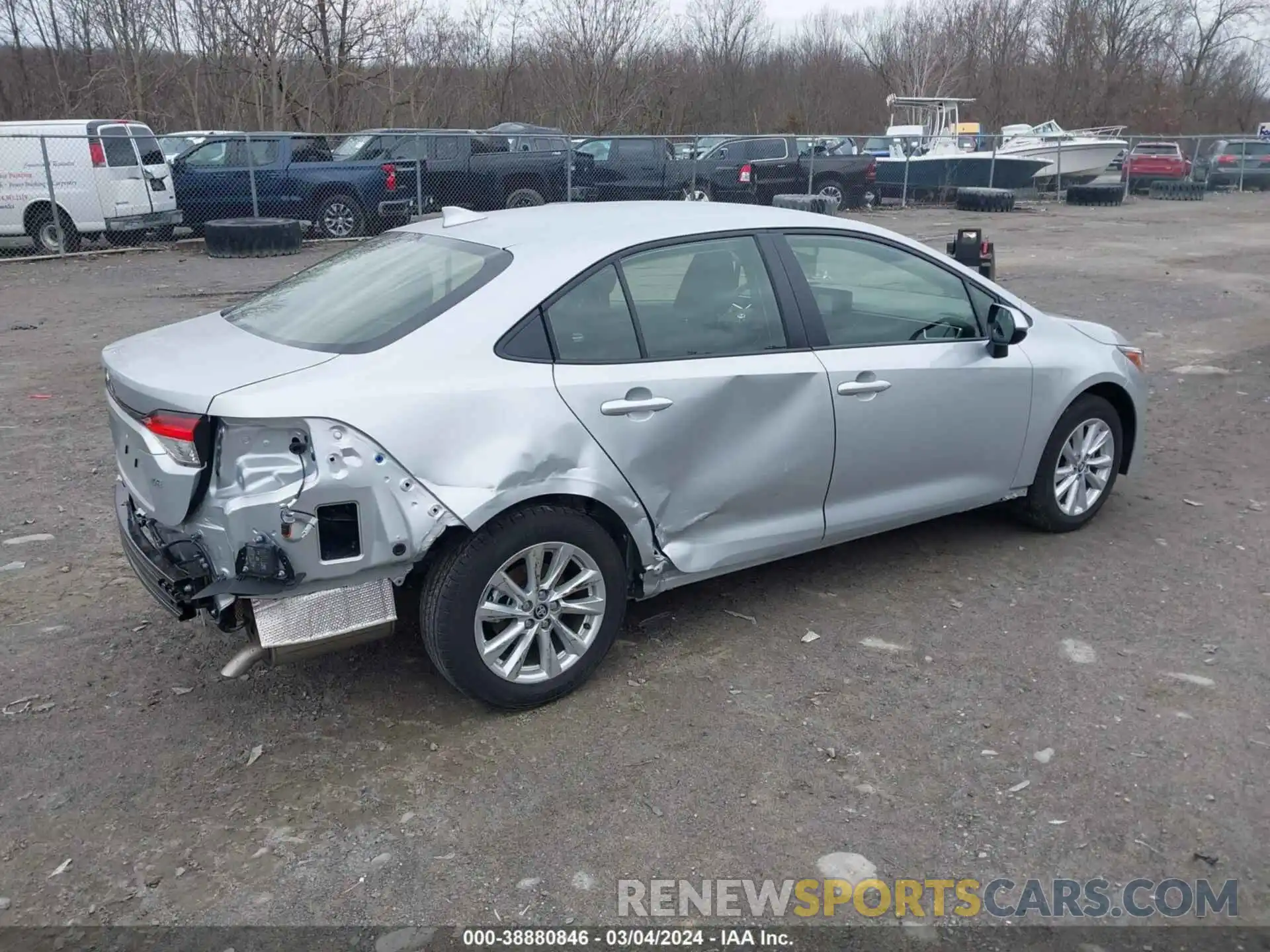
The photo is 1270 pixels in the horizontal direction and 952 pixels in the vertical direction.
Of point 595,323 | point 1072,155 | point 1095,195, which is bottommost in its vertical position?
point 1095,195

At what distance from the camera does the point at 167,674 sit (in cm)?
403

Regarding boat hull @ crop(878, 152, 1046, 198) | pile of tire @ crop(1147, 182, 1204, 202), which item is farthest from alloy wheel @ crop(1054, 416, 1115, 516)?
pile of tire @ crop(1147, 182, 1204, 202)

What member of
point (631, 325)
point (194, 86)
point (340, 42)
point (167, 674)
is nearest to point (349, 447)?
point (631, 325)

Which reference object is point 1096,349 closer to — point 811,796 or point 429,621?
point 811,796

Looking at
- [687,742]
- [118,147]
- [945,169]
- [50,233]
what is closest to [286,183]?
[118,147]

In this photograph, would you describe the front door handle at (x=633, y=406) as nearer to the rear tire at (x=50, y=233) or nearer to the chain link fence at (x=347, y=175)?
the chain link fence at (x=347, y=175)

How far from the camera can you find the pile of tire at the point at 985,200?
25688mm

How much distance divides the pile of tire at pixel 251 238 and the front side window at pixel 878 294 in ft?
43.4

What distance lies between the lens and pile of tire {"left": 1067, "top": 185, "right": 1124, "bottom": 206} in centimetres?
2820

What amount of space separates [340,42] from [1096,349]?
23.1 meters

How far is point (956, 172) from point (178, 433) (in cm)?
2804

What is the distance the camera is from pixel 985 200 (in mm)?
25766

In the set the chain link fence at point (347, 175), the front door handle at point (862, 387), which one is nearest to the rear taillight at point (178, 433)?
the front door handle at point (862, 387)

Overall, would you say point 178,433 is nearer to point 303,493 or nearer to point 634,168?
point 303,493
